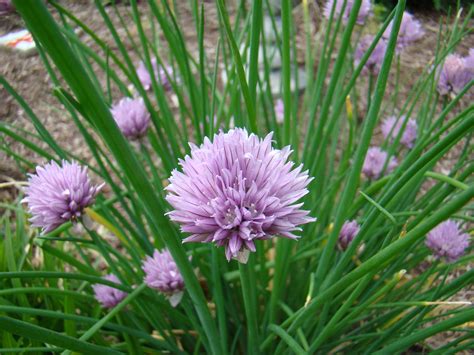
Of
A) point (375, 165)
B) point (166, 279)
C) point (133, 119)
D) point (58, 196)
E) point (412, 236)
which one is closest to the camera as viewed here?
point (412, 236)

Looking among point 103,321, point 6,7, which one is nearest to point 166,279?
point 103,321

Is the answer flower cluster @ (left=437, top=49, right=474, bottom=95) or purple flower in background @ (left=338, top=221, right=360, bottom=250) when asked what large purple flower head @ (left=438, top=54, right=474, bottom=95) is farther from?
purple flower in background @ (left=338, top=221, right=360, bottom=250)

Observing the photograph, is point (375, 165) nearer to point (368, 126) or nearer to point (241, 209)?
point (368, 126)

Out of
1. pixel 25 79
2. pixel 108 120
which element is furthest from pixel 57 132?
pixel 108 120

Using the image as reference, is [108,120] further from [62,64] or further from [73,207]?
[73,207]

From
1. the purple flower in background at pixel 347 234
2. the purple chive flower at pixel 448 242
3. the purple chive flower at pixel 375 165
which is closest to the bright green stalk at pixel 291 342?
the purple flower in background at pixel 347 234

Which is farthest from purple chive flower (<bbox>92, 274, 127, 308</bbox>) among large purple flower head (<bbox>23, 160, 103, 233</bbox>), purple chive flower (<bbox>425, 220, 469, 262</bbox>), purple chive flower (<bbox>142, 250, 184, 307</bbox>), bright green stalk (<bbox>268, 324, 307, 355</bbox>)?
purple chive flower (<bbox>425, 220, 469, 262</bbox>)

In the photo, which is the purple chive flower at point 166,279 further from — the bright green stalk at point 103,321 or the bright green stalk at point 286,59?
the bright green stalk at point 286,59
